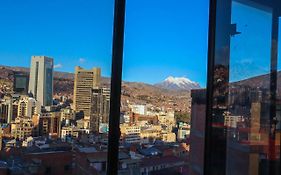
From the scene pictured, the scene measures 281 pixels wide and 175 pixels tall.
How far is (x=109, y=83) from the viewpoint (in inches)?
60.2

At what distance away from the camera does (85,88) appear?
1.50m

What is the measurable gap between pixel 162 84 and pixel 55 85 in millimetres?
690

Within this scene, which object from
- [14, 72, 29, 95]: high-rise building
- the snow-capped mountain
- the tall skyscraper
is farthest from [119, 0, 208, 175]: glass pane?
[14, 72, 29, 95]: high-rise building

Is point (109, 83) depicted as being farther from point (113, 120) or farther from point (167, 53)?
point (167, 53)

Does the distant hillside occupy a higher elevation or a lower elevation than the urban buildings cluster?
higher

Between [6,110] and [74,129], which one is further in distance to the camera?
[74,129]

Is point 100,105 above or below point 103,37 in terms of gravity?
below

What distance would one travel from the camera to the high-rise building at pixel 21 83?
128cm

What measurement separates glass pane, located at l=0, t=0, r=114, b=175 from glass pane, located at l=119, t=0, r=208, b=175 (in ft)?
0.44

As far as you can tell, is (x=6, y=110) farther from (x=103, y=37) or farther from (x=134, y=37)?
(x=134, y=37)

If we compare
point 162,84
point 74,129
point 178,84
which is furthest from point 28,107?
point 178,84

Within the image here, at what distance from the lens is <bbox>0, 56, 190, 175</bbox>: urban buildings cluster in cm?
128

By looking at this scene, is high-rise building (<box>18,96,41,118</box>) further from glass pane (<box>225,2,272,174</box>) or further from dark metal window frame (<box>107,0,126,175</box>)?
glass pane (<box>225,2,272,174</box>)

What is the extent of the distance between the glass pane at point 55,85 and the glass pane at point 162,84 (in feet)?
0.44
